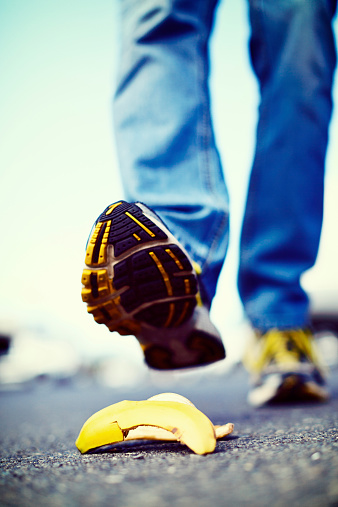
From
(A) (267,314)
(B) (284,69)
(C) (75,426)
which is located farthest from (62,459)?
(B) (284,69)

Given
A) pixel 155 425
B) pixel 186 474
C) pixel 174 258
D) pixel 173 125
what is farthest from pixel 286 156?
pixel 186 474

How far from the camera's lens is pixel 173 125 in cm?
105

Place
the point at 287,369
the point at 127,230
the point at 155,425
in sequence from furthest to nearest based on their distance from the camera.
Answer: the point at 287,369
the point at 127,230
the point at 155,425

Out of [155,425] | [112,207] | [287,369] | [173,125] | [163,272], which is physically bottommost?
[287,369]

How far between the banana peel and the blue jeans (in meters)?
0.38

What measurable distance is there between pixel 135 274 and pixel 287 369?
2.30 ft

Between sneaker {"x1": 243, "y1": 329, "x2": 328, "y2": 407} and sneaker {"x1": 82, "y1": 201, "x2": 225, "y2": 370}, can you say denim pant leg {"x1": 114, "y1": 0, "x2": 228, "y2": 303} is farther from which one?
sneaker {"x1": 243, "y1": 329, "x2": 328, "y2": 407}

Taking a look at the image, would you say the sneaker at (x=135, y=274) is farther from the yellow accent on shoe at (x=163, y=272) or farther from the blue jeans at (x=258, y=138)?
the blue jeans at (x=258, y=138)

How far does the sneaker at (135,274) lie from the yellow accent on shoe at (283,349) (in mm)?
548

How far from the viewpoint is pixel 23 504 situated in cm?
40

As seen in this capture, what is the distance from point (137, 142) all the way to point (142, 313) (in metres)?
0.44

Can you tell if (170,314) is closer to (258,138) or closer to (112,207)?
(112,207)

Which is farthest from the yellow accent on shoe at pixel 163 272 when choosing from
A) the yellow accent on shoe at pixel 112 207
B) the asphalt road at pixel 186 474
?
the asphalt road at pixel 186 474

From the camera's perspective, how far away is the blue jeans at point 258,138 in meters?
1.02
